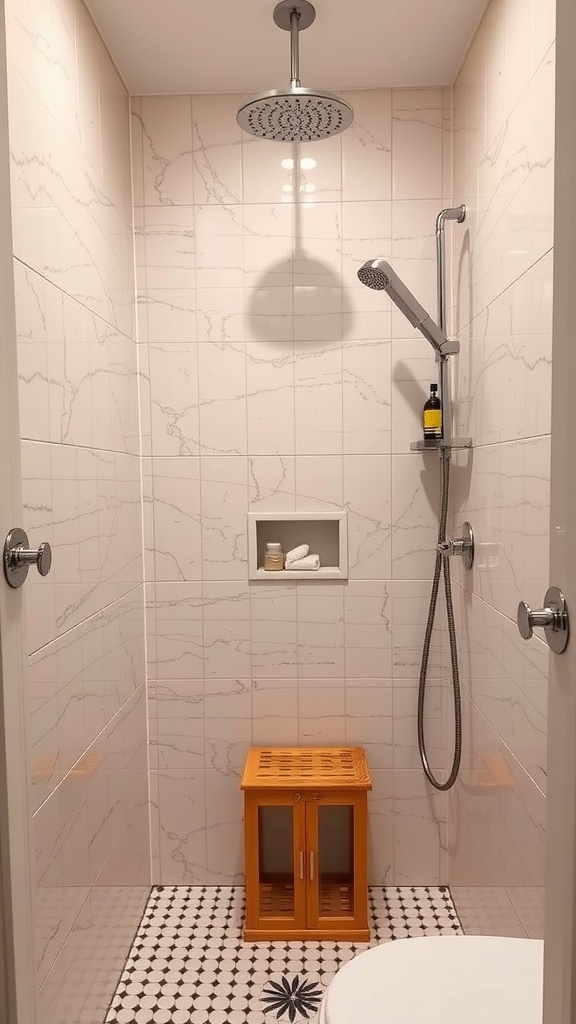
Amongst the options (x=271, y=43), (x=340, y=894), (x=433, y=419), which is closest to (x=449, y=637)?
(x=433, y=419)

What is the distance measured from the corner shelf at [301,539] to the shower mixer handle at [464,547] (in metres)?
0.34

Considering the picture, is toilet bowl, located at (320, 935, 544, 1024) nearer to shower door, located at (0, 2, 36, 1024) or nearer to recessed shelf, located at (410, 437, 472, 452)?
shower door, located at (0, 2, 36, 1024)

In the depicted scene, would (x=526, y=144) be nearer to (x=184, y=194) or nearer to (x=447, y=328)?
(x=447, y=328)

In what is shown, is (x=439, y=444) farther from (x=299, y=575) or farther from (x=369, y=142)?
(x=369, y=142)

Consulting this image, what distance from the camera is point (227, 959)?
2021 mm

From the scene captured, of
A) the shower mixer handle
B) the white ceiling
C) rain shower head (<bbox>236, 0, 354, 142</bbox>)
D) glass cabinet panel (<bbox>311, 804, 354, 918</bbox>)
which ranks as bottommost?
glass cabinet panel (<bbox>311, 804, 354, 918</bbox>)

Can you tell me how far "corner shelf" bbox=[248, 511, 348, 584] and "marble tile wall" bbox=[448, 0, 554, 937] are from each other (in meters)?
0.38

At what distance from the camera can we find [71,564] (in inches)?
62.4

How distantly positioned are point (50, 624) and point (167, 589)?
0.86 m

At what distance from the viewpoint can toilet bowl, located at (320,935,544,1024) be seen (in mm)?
1140

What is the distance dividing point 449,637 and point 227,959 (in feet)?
3.49

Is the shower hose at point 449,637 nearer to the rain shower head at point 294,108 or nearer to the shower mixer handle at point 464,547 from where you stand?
the shower mixer handle at point 464,547

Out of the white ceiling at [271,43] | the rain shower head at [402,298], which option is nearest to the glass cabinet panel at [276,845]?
the rain shower head at [402,298]

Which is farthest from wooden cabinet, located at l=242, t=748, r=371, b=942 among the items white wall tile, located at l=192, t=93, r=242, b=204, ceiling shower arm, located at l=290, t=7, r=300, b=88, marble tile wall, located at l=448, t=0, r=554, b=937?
ceiling shower arm, located at l=290, t=7, r=300, b=88
